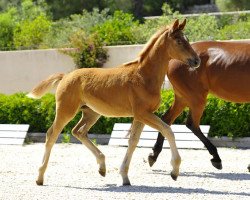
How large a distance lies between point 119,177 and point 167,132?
1.70m

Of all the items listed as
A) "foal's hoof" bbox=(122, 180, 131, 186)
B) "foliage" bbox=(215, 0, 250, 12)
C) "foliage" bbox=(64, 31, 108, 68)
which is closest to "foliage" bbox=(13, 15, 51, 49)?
"foliage" bbox=(64, 31, 108, 68)

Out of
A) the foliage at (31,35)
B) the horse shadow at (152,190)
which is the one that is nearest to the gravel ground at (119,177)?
the horse shadow at (152,190)

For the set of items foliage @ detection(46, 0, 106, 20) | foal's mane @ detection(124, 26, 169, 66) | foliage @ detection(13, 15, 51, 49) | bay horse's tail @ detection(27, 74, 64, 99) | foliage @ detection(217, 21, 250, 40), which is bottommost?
foliage @ detection(46, 0, 106, 20)

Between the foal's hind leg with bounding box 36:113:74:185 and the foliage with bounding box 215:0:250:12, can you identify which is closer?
the foal's hind leg with bounding box 36:113:74:185

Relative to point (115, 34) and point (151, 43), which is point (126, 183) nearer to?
point (151, 43)

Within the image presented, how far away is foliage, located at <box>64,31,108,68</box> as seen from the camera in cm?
1934

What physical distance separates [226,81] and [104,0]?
27.8 m

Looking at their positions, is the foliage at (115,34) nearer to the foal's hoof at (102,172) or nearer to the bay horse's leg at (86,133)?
the bay horse's leg at (86,133)

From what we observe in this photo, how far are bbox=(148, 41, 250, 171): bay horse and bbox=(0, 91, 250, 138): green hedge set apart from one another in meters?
2.67

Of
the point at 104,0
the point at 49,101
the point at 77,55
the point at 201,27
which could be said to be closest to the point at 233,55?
the point at 49,101

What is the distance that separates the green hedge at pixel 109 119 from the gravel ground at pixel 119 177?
641mm

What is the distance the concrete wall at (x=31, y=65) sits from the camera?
1950 centimetres

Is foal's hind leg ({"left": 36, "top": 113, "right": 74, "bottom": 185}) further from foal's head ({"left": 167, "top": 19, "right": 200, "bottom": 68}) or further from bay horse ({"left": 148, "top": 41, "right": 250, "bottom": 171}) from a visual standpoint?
bay horse ({"left": 148, "top": 41, "right": 250, "bottom": 171})

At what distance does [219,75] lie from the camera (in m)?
11.3
